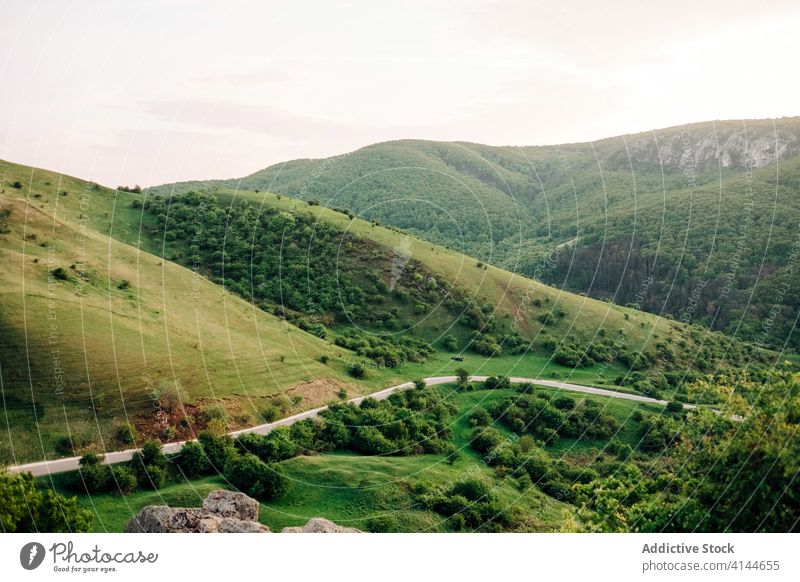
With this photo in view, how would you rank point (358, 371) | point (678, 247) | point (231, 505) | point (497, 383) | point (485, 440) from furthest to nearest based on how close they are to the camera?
point (678, 247), point (497, 383), point (358, 371), point (485, 440), point (231, 505)

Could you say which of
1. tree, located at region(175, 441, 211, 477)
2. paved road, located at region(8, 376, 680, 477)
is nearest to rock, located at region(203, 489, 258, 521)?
tree, located at region(175, 441, 211, 477)

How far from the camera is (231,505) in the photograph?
3025 centimetres

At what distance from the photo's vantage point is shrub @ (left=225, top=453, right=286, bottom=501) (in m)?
35.7

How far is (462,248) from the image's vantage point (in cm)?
16325

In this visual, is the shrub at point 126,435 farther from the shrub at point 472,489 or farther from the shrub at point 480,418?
the shrub at point 480,418

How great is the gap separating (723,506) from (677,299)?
12874cm

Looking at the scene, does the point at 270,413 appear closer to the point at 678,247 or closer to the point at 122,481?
the point at 122,481

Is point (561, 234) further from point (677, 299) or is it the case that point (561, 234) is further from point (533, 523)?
point (533, 523)

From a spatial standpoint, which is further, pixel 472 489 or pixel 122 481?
pixel 472 489

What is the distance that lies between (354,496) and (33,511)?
16.2 m

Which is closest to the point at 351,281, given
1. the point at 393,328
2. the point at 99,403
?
the point at 393,328
